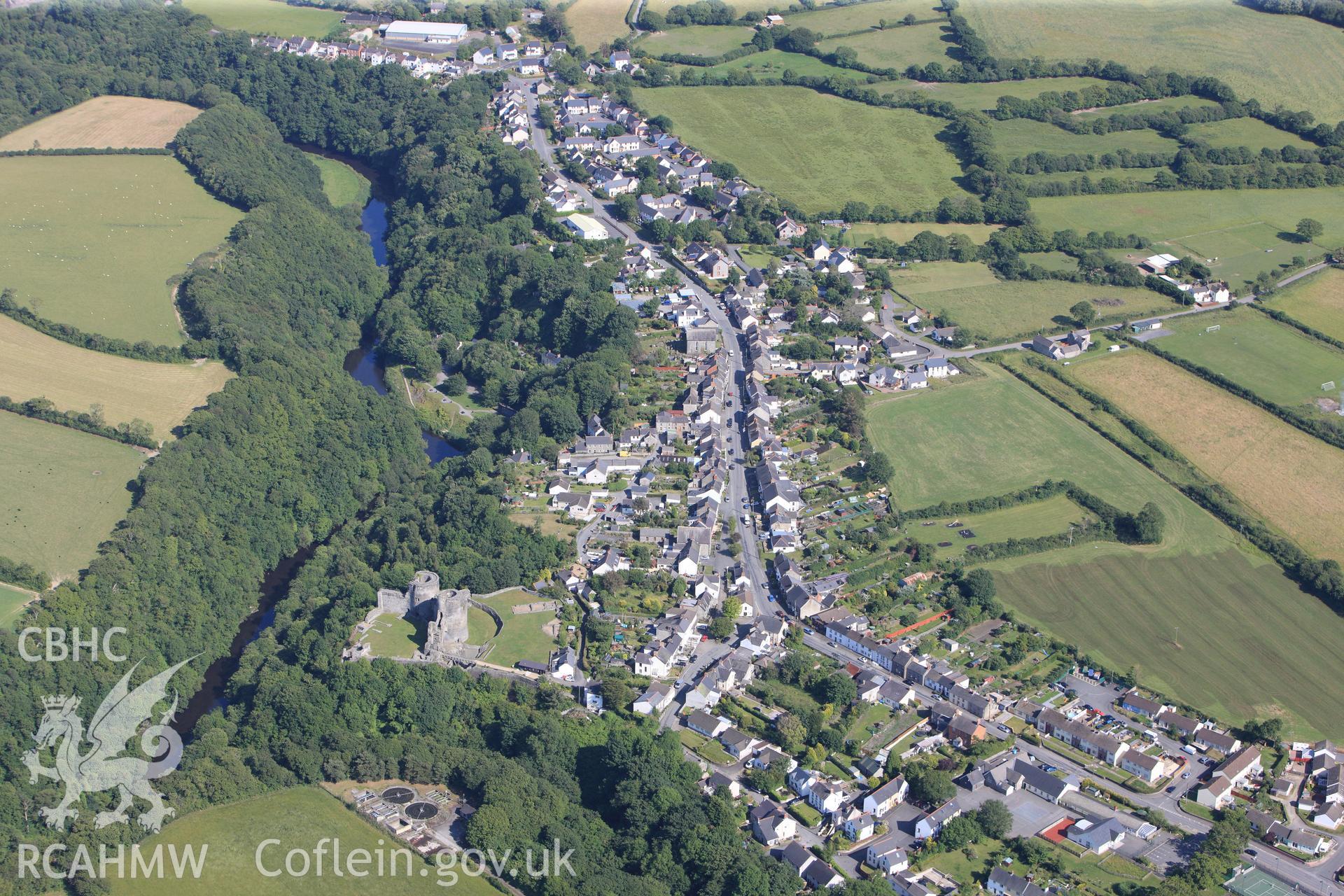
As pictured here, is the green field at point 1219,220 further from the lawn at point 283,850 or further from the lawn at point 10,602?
the lawn at point 10,602

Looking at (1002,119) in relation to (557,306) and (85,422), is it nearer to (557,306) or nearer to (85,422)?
(557,306)

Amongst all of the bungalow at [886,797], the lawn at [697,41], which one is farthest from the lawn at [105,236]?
the bungalow at [886,797]

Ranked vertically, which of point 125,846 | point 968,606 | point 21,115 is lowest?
point 125,846

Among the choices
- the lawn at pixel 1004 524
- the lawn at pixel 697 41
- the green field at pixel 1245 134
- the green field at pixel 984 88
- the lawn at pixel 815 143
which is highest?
the lawn at pixel 697 41

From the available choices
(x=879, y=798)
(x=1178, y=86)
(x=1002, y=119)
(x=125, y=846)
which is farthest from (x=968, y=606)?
(x=1178, y=86)

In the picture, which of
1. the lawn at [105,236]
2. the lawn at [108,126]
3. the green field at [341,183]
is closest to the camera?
the lawn at [105,236]
